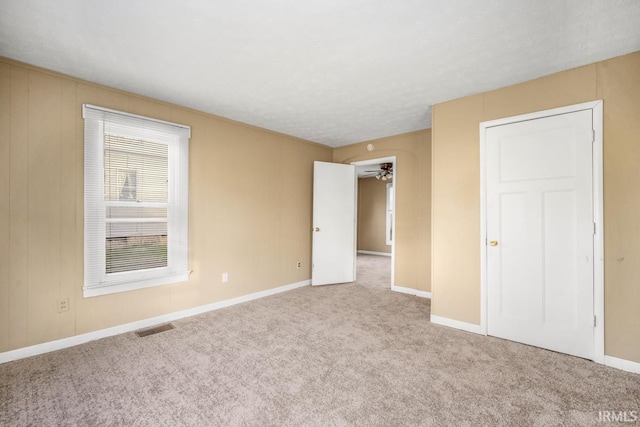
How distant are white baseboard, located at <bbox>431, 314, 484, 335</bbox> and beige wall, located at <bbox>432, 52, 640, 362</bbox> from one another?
0.06m

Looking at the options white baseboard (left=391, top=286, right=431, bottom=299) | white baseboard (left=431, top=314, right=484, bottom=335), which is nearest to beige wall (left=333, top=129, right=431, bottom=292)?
white baseboard (left=391, top=286, right=431, bottom=299)

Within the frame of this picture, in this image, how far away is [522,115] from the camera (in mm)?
2725

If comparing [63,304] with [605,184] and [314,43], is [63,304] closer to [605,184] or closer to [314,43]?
[314,43]

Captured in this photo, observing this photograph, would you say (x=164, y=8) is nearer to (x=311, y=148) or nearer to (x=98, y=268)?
(x=98, y=268)

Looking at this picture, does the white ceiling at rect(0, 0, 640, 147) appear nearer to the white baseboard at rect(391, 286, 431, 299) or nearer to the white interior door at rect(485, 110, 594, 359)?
the white interior door at rect(485, 110, 594, 359)

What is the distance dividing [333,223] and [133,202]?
3037mm

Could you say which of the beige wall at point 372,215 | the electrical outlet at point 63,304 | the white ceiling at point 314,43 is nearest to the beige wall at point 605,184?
the white ceiling at point 314,43

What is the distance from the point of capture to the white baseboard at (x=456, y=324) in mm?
2967

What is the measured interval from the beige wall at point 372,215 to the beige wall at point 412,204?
4126 millimetres

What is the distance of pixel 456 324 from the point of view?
3.10 meters

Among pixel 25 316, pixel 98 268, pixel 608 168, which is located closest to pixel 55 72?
pixel 98 268

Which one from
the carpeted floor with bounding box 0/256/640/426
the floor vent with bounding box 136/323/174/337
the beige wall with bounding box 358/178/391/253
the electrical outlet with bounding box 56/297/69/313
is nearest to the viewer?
the carpeted floor with bounding box 0/256/640/426

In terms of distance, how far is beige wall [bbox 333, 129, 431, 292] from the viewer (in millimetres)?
4348

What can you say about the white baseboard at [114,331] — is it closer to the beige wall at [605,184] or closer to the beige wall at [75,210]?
the beige wall at [75,210]
